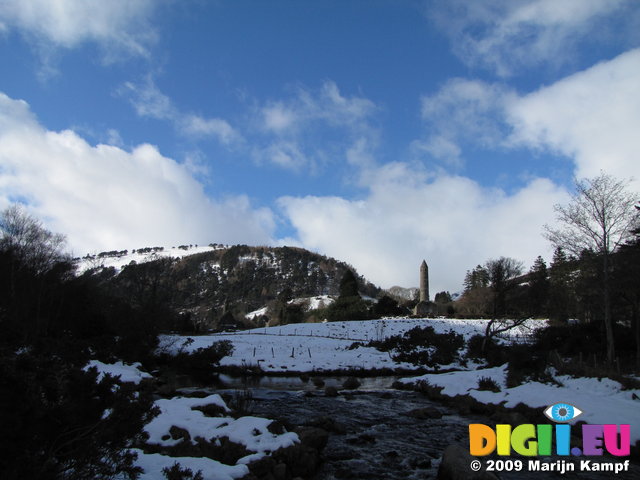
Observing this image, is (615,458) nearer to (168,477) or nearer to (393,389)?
(168,477)

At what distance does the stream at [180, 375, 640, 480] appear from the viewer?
30.3 ft


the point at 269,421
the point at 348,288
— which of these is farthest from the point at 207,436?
the point at 348,288

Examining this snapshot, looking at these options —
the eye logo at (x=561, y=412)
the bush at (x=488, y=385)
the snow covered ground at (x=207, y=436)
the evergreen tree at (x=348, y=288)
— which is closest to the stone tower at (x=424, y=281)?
the evergreen tree at (x=348, y=288)

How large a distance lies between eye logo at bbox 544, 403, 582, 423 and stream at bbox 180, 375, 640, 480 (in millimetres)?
2190

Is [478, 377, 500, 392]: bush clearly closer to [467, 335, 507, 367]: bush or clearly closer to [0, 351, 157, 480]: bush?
[467, 335, 507, 367]: bush

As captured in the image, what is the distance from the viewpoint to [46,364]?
4.71 m

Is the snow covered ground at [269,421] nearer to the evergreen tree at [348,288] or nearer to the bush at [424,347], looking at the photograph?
the bush at [424,347]

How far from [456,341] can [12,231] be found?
43517 mm

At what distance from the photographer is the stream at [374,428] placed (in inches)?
364

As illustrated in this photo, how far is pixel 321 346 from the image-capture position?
41438 millimetres

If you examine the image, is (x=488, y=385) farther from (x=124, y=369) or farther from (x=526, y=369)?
(x=124, y=369)

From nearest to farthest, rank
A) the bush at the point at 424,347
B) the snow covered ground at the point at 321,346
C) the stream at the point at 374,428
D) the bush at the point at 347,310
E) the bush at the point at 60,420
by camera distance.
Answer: the bush at the point at 60,420
the stream at the point at 374,428
the snow covered ground at the point at 321,346
the bush at the point at 424,347
the bush at the point at 347,310

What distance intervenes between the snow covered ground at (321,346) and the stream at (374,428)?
8665 millimetres

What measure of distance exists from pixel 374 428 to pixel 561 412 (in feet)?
20.8
